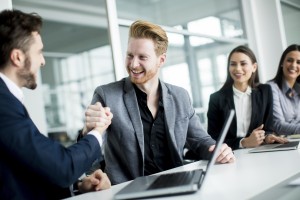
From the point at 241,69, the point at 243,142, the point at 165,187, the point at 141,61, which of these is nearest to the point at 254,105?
the point at 241,69

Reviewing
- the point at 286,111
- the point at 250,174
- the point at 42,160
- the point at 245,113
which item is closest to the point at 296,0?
the point at 286,111

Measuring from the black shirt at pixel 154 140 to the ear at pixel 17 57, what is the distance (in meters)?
0.91

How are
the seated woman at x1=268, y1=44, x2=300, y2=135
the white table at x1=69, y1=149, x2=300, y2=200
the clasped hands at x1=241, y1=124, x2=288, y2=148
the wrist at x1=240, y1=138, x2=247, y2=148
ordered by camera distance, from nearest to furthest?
the white table at x1=69, y1=149, x2=300, y2=200 < the clasped hands at x1=241, y1=124, x2=288, y2=148 < the wrist at x1=240, y1=138, x2=247, y2=148 < the seated woman at x1=268, y1=44, x2=300, y2=135

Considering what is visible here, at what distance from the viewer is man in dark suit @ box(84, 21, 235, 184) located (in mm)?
1948

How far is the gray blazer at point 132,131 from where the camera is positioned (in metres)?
1.94

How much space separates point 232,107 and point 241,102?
6.3 inches

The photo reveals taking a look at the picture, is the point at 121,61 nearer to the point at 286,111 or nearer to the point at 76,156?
the point at 286,111

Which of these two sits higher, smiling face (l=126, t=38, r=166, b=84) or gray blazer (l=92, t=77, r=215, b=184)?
smiling face (l=126, t=38, r=166, b=84)

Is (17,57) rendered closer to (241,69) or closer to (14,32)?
(14,32)

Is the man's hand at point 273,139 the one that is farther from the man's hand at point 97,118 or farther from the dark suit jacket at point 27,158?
the dark suit jacket at point 27,158

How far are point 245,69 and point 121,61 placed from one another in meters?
1.12

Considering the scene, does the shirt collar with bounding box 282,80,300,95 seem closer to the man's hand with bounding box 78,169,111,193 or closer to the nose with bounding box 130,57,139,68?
the nose with bounding box 130,57,139,68

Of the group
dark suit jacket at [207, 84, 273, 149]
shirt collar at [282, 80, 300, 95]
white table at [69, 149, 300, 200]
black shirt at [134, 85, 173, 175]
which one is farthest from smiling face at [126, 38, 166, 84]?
shirt collar at [282, 80, 300, 95]

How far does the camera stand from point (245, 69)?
314 centimetres
